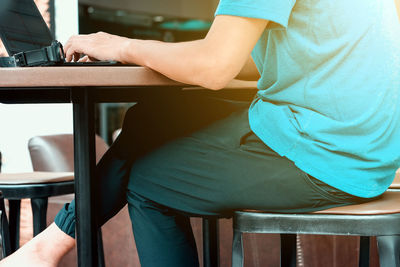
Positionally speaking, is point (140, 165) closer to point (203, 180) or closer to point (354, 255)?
point (203, 180)

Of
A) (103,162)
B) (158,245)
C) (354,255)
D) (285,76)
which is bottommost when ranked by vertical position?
(354,255)

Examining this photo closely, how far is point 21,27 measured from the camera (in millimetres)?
1206

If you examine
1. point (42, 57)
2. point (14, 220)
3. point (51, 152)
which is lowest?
point (14, 220)

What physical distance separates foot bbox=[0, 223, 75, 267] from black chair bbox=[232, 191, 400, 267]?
15.0 inches

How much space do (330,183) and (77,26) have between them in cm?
237

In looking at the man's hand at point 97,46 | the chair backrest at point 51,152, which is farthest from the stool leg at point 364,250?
the chair backrest at point 51,152

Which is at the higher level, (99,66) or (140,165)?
(99,66)

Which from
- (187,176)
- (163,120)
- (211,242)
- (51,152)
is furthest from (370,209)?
(51,152)

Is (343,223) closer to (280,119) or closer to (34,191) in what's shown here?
(280,119)

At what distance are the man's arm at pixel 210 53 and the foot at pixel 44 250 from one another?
0.43 metres

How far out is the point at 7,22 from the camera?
3.82 ft

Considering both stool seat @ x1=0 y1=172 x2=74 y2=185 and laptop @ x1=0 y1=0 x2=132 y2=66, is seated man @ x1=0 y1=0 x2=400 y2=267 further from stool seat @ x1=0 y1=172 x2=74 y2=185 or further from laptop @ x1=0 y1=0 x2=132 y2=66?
stool seat @ x1=0 y1=172 x2=74 y2=185

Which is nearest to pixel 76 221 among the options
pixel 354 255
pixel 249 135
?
pixel 249 135

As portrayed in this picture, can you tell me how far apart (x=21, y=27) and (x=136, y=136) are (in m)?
0.42
